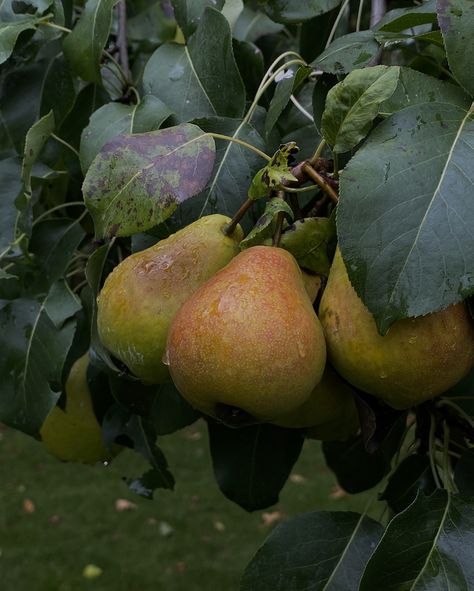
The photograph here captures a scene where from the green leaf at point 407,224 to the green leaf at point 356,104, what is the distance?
0.08 ft

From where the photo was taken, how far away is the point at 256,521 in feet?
12.5

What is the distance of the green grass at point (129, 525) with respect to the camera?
3.37 meters

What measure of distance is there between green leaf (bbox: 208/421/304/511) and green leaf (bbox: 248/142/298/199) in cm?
49

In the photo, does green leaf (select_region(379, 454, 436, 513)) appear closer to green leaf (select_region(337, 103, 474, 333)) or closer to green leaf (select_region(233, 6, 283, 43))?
green leaf (select_region(337, 103, 474, 333))

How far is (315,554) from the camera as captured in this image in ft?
3.30

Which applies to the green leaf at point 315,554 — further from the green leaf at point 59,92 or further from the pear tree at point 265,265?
the green leaf at point 59,92

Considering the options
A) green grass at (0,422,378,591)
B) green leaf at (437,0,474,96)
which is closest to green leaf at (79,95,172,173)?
green leaf at (437,0,474,96)

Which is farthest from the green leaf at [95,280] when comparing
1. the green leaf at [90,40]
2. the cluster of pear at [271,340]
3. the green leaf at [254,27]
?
the green leaf at [254,27]

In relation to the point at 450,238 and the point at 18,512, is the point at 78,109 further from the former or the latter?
the point at 18,512

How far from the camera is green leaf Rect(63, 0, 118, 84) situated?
41.9 inches

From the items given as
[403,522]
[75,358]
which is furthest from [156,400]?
[403,522]

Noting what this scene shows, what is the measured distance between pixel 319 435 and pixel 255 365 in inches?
15.8

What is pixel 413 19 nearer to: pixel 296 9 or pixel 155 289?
pixel 296 9

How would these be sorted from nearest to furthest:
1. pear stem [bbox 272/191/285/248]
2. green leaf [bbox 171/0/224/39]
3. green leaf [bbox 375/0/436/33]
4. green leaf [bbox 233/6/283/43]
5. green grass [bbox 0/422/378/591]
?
pear stem [bbox 272/191/285/248] < green leaf [bbox 375/0/436/33] < green leaf [bbox 171/0/224/39] < green leaf [bbox 233/6/283/43] < green grass [bbox 0/422/378/591]
